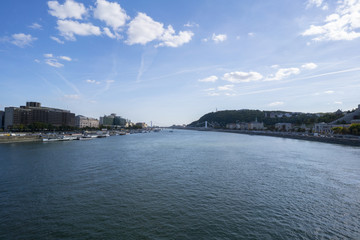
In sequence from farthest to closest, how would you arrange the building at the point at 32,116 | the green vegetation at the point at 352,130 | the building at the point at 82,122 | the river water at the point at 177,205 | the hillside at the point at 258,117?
the hillside at the point at 258,117
the building at the point at 82,122
the building at the point at 32,116
the green vegetation at the point at 352,130
the river water at the point at 177,205

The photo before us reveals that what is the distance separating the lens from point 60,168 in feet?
55.1

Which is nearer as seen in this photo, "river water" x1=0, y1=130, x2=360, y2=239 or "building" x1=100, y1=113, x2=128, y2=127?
"river water" x1=0, y1=130, x2=360, y2=239

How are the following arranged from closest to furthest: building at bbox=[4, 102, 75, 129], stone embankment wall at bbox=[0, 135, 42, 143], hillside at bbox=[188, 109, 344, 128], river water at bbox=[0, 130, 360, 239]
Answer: river water at bbox=[0, 130, 360, 239]
stone embankment wall at bbox=[0, 135, 42, 143]
building at bbox=[4, 102, 75, 129]
hillside at bbox=[188, 109, 344, 128]

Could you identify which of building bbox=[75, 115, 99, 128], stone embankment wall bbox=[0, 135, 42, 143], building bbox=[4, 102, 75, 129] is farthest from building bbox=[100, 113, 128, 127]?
stone embankment wall bbox=[0, 135, 42, 143]

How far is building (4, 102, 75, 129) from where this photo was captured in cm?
7702

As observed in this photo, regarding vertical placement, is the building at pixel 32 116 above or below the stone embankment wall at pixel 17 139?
above

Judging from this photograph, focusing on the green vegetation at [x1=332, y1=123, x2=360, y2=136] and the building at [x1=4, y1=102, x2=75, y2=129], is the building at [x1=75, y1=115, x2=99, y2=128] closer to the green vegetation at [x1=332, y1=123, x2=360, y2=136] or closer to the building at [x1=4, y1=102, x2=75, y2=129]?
the building at [x1=4, y1=102, x2=75, y2=129]

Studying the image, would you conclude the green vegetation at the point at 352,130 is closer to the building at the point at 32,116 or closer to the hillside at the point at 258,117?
the hillside at the point at 258,117

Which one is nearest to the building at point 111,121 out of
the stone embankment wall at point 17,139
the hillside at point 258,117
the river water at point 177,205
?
the hillside at point 258,117

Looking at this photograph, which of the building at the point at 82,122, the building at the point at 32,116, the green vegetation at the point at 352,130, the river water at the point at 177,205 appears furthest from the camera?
the building at the point at 82,122

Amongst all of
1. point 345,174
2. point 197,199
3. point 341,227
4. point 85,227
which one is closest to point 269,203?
point 341,227

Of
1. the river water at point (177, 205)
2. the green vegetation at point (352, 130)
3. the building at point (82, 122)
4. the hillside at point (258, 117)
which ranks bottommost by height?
the river water at point (177, 205)

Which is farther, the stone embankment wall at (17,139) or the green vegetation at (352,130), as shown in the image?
the green vegetation at (352,130)

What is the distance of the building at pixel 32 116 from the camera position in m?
77.0
